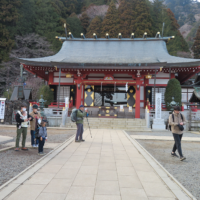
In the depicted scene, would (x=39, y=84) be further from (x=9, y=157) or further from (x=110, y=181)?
(x=110, y=181)

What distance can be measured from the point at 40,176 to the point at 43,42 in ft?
102

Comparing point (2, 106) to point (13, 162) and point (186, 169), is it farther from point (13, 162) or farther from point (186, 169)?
point (186, 169)

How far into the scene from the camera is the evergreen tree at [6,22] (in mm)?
29094

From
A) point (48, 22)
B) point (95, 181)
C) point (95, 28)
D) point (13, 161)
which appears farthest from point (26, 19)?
point (95, 181)

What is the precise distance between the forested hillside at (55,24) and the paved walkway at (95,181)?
27.6 metres

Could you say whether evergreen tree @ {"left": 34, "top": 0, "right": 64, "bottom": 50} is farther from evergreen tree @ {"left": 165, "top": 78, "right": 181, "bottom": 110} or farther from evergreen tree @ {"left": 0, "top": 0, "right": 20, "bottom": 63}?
evergreen tree @ {"left": 165, "top": 78, "right": 181, "bottom": 110}

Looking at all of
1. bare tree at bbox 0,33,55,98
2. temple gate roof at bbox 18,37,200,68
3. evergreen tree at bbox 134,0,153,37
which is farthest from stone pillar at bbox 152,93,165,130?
evergreen tree at bbox 134,0,153,37

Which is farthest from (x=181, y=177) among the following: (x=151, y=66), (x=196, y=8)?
(x=196, y=8)

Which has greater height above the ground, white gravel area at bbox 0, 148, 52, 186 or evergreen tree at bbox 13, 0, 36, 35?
evergreen tree at bbox 13, 0, 36, 35

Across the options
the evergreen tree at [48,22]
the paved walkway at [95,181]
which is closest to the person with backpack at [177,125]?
the paved walkway at [95,181]

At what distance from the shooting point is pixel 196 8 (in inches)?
2746

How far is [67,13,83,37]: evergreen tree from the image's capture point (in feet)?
129

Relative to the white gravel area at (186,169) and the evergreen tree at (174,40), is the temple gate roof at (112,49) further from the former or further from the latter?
the evergreen tree at (174,40)

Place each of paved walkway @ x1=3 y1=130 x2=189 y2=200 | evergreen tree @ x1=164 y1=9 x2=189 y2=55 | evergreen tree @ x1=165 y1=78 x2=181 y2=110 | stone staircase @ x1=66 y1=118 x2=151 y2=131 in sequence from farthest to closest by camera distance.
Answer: evergreen tree @ x1=164 y1=9 x2=189 y2=55 < evergreen tree @ x1=165 y1=78 x2=181 y2=110 < stone staircase @ x1=66 y1=118 x2=151 y2=131 < paved walkway @ x1=3 y1=130 x2=189 y2=200
